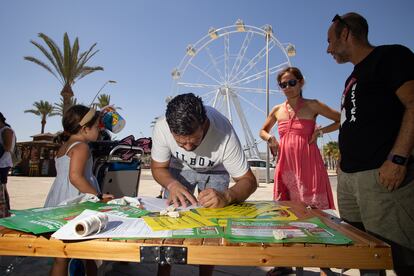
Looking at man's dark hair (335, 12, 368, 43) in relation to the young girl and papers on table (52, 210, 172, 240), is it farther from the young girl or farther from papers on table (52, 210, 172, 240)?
the young girl

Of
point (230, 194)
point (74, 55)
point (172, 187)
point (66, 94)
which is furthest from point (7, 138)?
point (74, 55)

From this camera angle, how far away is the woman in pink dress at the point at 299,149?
2.52 metres

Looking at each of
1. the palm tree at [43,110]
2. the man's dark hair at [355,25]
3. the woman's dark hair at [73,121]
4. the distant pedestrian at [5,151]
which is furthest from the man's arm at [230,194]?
the palm tree at [43,110]

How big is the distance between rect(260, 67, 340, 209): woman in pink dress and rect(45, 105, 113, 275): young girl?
1490mm

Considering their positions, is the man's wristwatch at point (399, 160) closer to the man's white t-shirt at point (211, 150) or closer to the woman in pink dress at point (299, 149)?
the man's white t-shirt at point (211, 150)

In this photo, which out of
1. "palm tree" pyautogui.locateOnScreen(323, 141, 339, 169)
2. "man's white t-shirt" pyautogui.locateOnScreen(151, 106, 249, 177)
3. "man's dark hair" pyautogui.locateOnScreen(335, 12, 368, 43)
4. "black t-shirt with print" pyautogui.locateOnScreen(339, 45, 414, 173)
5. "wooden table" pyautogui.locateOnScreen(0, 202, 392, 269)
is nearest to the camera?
"wooden table" pyautogui.locateOnScreen(0, 202, 392, 269)

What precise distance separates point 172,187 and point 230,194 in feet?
1.18

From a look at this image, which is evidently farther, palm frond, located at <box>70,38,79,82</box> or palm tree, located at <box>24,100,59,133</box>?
palm tree, located at <box>24,100,59,133</box>

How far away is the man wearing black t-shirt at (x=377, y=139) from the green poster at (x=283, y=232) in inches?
20.4

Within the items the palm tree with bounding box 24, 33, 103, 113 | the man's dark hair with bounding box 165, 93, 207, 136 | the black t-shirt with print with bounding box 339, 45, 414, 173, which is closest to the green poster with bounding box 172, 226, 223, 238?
the man's dark hair with bounding box 165, 93, 207, 136

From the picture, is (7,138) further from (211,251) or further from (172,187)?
(211,251)

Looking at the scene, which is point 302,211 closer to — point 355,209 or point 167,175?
point 355,209

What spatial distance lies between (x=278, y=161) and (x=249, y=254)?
6.10 ft

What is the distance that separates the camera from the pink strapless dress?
2.52 meters
